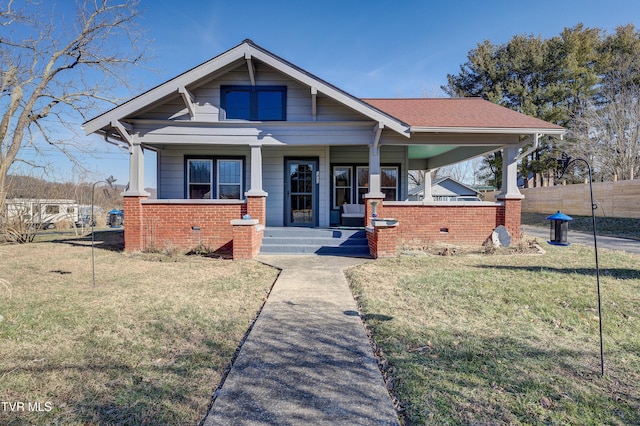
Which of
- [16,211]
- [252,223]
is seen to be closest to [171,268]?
[252,223]

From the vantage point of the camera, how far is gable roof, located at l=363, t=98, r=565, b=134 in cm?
862

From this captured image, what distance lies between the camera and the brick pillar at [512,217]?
29.0 ft

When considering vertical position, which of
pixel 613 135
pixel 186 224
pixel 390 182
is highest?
pixel 613 135

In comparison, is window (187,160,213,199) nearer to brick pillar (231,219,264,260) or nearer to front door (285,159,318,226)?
front door (285,159,318,226)

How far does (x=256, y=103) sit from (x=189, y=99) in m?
1.78

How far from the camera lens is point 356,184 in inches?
460

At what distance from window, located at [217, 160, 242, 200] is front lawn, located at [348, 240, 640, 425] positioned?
6.04 meters

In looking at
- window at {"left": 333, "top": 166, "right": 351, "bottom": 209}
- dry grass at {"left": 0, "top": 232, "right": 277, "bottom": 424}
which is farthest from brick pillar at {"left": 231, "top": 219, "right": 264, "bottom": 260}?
window at {"left": 333, "top": 166, "right": 351, "bottom": 209}

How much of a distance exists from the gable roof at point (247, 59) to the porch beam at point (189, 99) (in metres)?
0.06

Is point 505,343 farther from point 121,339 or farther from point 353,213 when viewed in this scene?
point 353,213

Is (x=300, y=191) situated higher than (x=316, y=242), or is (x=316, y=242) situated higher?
(x=300, y=191)

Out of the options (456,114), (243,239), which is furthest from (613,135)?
(243,239)

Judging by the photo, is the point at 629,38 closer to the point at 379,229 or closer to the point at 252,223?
the point at 379,229

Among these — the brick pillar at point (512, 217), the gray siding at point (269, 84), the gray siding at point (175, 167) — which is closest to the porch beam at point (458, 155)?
the brick pillar at point (512, 217)
